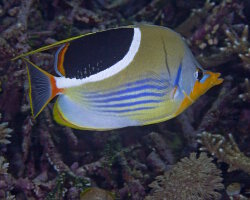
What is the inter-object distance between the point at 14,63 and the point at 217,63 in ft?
7.04

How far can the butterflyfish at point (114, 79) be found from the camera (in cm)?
154

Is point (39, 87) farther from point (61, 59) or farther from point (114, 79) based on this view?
point (114, 79)

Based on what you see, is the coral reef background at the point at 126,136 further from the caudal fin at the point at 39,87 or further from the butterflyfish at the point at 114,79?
the caudal fin at the point at 39,87

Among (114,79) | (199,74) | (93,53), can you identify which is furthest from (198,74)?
(93,53)

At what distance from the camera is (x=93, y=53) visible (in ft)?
5.04

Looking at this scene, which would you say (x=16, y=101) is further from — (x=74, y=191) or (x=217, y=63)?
(x=217, y=63)

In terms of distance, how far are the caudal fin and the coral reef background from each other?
95 centimetres

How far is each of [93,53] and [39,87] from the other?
0.33 meters

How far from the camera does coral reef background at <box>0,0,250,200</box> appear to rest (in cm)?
238

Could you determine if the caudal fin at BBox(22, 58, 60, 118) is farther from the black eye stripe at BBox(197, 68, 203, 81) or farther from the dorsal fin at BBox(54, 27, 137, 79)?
the black eye stripe at BBox(197, 68, 203, 81)

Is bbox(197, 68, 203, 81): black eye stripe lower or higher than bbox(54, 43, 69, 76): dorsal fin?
lower

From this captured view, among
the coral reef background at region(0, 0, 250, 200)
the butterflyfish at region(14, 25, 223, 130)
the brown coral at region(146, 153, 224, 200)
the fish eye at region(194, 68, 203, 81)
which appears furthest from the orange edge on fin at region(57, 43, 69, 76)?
the brown coral at region(146, 153, 224, 200)

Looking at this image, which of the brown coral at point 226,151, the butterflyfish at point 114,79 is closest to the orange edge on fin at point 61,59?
the butterflyfish at point 114,79

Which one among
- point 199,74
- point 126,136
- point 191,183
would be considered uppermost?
point 199,74
